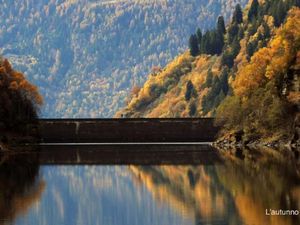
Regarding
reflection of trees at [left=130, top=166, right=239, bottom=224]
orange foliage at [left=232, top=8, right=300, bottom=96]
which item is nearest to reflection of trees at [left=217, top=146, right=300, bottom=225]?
reflection of trees at [left=130, top=166, right=239, bottom=224]

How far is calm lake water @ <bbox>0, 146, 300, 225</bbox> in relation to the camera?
47500 mm

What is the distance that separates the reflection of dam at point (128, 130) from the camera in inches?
7264

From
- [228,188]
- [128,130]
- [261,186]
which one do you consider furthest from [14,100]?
[261,186]

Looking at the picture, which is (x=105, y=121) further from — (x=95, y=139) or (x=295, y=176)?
(x=295, y=176)

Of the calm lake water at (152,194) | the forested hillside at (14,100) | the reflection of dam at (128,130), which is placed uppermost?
the reflection of dam at (128,130)

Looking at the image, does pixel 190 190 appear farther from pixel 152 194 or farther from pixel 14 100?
pixel 14 100

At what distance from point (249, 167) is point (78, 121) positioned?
358 ft

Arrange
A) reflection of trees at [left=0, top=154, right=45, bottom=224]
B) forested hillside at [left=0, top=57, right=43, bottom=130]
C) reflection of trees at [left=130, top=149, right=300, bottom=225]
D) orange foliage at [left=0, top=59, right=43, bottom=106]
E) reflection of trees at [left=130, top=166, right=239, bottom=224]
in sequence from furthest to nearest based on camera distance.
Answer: orange foliage at [left=0, top=59, right=43, bottom=106] < forested hillside at [left=0, top=57, right=43, bottom=130] < reflection of trees at [left=0, top=154, right=45, bottom=224] < reflection of trees at [left=130, top=166, right=239, bottom=224] < reflection of trees at [left=130, top=149, right=300, bottom=225]

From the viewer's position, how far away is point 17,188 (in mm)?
64062

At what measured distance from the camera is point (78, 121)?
18725cm

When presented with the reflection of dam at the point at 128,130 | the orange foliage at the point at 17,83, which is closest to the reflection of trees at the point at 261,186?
the orange foliage at the point at 17,83

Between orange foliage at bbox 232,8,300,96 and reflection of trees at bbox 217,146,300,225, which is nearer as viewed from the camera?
reflection of trees at bbox 217,146,300,225

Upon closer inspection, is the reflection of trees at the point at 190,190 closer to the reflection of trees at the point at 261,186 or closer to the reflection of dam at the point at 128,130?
the reflection of trees at the point at 261,186

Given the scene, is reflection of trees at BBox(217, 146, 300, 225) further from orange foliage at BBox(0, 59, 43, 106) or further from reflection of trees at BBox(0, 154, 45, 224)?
orange foliage at BBox(0, 59, 43, 106)
